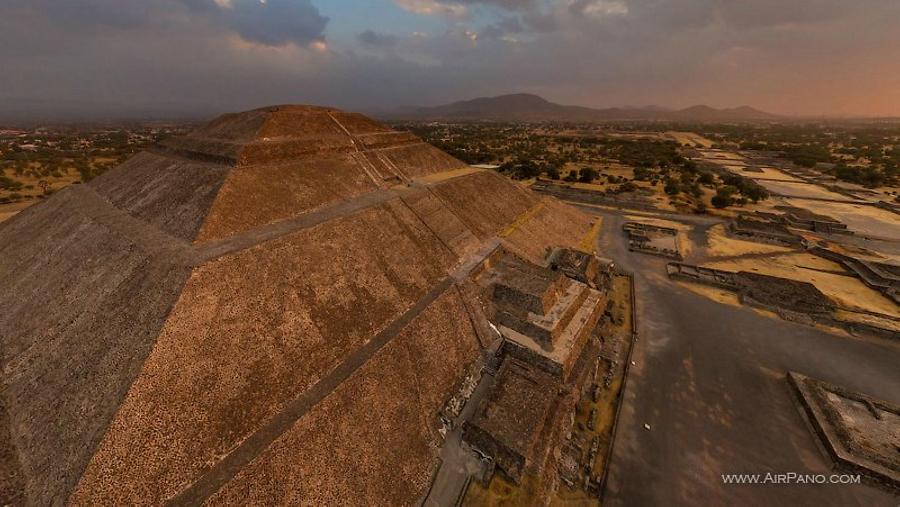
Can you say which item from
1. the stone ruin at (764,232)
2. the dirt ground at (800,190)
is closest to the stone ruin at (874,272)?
the stone ruin at (764,232)

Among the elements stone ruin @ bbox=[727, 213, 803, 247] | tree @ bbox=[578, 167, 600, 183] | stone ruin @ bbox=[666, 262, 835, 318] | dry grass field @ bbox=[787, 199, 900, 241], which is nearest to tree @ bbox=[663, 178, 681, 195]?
tree @ bbox=[578, 167, 600, 183]

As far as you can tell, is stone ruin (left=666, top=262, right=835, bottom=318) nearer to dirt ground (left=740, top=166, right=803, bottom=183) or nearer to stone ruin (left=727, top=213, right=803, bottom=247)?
stone ruin (left=727, top=213, right=803, bottom=247)

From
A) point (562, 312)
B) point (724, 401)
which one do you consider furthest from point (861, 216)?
point (562, 312)

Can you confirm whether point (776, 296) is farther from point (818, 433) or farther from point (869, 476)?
point (869, 476)

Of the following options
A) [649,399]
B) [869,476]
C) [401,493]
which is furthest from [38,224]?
[869,476]

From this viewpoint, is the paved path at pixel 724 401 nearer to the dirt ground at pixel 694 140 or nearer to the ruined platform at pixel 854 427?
the ruined platform at pixel 854 427

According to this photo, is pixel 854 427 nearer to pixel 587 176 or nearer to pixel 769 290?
pixel 769 290
